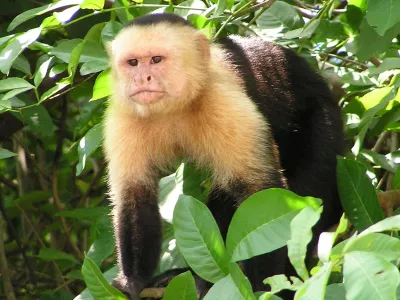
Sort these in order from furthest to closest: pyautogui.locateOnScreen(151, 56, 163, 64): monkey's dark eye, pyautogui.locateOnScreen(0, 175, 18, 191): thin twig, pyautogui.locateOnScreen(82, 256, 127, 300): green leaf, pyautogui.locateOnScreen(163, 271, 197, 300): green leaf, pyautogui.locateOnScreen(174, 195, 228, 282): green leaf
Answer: pyautogui.locateOnScreen(0, 175, 18, 191): thin twig, pyautogui.locateOnScreen(151, 56, 163, 64): monkey's dark eye, pyautogui.locateOnScreen(82, 256, 127, 300): green leaf, pyautogui.locateOnScreen(163, 271, 197, 300): green leaf, pyautogui.locateOnScreen(174, 195, 228, 282): green leaf

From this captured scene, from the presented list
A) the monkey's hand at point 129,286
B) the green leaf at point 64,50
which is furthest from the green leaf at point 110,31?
the monkey's hand at point 129,286

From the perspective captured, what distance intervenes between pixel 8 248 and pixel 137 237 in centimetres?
238

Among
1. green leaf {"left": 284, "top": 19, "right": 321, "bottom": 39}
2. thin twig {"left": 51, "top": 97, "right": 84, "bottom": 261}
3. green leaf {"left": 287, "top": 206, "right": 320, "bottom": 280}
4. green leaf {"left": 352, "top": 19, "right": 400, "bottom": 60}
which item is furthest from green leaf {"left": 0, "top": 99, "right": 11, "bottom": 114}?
thin twig {"left": 51, "top": 97, "right": 84, "bottom": 261}

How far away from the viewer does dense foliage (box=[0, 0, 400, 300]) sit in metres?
1.78

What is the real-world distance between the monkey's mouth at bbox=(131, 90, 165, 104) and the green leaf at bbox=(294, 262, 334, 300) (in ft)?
5.94

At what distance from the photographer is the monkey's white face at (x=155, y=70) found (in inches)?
134

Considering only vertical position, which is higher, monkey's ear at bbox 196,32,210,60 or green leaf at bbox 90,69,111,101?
monkey's ear at bbox 196,32,210,60

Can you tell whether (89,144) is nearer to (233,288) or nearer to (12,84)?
(12,84)

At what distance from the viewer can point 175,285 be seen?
2.38m

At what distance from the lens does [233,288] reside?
2004mm

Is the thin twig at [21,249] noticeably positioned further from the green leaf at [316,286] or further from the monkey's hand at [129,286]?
the green leaf at [316,286]

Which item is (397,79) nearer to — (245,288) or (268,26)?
(268,26)

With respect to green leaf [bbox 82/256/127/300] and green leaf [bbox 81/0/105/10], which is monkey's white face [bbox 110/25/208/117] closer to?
green leaf [bbox 81/0/105/10]

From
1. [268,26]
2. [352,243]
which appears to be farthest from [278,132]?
[352,243]
